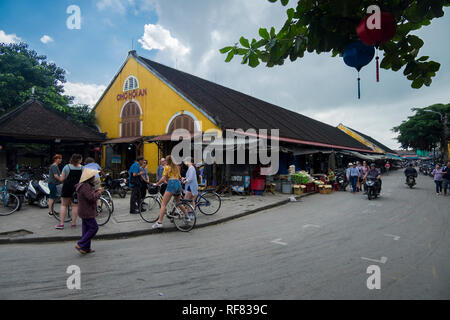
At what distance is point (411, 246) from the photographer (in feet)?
16.1

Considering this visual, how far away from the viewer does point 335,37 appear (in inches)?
100

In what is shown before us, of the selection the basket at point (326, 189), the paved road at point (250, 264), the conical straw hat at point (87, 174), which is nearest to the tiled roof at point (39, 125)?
the paved road at point (250, 264)

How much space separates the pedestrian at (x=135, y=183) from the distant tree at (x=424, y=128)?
40.3 m

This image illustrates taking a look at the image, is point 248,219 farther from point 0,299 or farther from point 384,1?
point 384,1

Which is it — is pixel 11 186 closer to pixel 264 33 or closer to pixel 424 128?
pixel 264 33

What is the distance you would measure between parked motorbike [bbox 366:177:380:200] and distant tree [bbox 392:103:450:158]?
1219 inches

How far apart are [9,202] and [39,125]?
19.9ft

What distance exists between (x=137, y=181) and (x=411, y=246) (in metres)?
7.06

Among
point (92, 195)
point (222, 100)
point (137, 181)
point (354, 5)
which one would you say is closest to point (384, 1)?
point (354, 5)

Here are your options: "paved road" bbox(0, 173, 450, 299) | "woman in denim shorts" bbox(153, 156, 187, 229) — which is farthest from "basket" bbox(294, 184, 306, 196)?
"woman in denim shorts" bbox(153, 156, 187, 229)

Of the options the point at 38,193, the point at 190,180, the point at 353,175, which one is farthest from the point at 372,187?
the point at 38,193

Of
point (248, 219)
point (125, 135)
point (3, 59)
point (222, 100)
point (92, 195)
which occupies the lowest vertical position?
point (248, 219)

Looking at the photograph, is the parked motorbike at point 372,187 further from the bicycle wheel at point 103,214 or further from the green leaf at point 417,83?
the bicycle wheel at point 103,214

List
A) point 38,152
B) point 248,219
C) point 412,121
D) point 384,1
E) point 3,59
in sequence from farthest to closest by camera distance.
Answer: point 412,121, point 38,152, point 3,59, point 248,219, point 384,1
